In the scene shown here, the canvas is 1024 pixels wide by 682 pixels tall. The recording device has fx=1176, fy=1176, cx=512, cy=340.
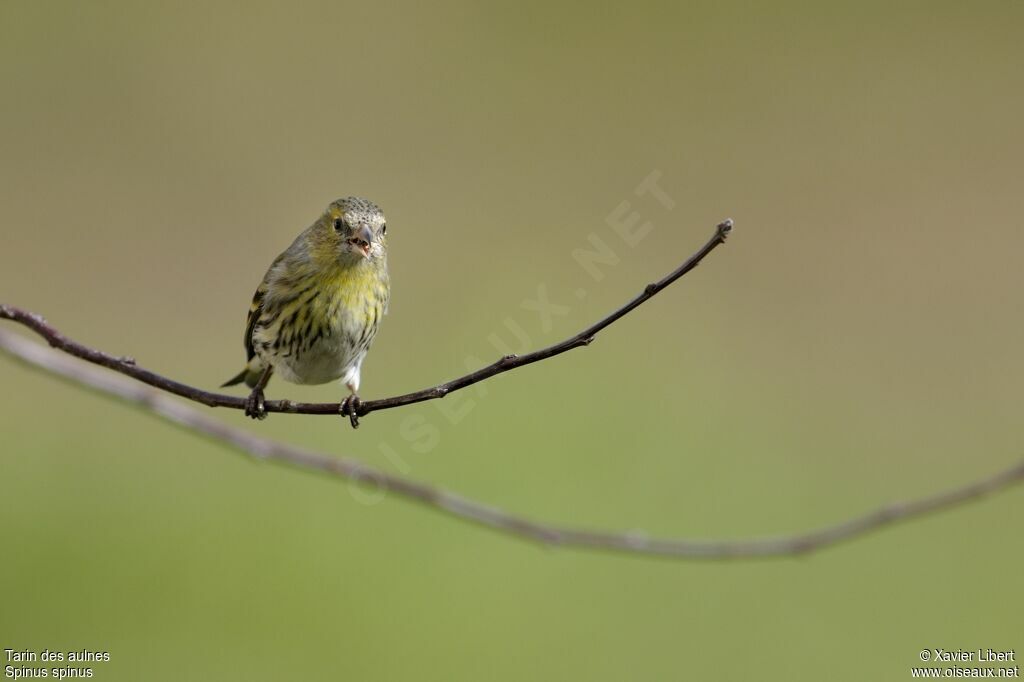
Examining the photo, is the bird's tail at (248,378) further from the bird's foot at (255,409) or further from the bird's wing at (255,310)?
the bird's foot at (255,409)

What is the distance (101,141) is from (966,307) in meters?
8.50

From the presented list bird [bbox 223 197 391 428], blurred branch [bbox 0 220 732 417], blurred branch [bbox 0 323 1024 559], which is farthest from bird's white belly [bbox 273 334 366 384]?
blurred branch [bbox 0 323 1024 559]

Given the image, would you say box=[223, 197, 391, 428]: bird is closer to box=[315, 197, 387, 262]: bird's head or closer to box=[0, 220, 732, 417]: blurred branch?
box=[315, 197, 387, 262]: bird's head

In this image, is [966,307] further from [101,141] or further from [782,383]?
[101,141]

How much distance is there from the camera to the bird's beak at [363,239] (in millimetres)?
3395

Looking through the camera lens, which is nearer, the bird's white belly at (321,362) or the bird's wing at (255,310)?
the bird's white belly at (321,362)

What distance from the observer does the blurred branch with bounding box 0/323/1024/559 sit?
1.86 metres

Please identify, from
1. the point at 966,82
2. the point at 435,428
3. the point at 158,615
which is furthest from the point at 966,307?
the point at 158,615

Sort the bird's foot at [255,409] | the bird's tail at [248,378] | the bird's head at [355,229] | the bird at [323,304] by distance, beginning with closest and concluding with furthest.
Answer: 1. the bird's foot at [255,409]
2. the bird's head at [355,229]
3. the bird at [323,304]
4. the bird's tail at [248,378]

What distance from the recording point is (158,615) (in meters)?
6.10

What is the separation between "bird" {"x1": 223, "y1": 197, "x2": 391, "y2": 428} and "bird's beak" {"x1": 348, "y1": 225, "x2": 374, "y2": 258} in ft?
0.15

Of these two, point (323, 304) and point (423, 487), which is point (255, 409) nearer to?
point (323, 304)

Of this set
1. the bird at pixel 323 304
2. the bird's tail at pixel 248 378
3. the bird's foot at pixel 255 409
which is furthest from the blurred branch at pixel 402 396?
the bird's tail at pixel 248 378

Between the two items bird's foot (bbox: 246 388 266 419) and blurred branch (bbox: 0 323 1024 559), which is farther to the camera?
bird's foot (bbox: 246 388 266 419)
